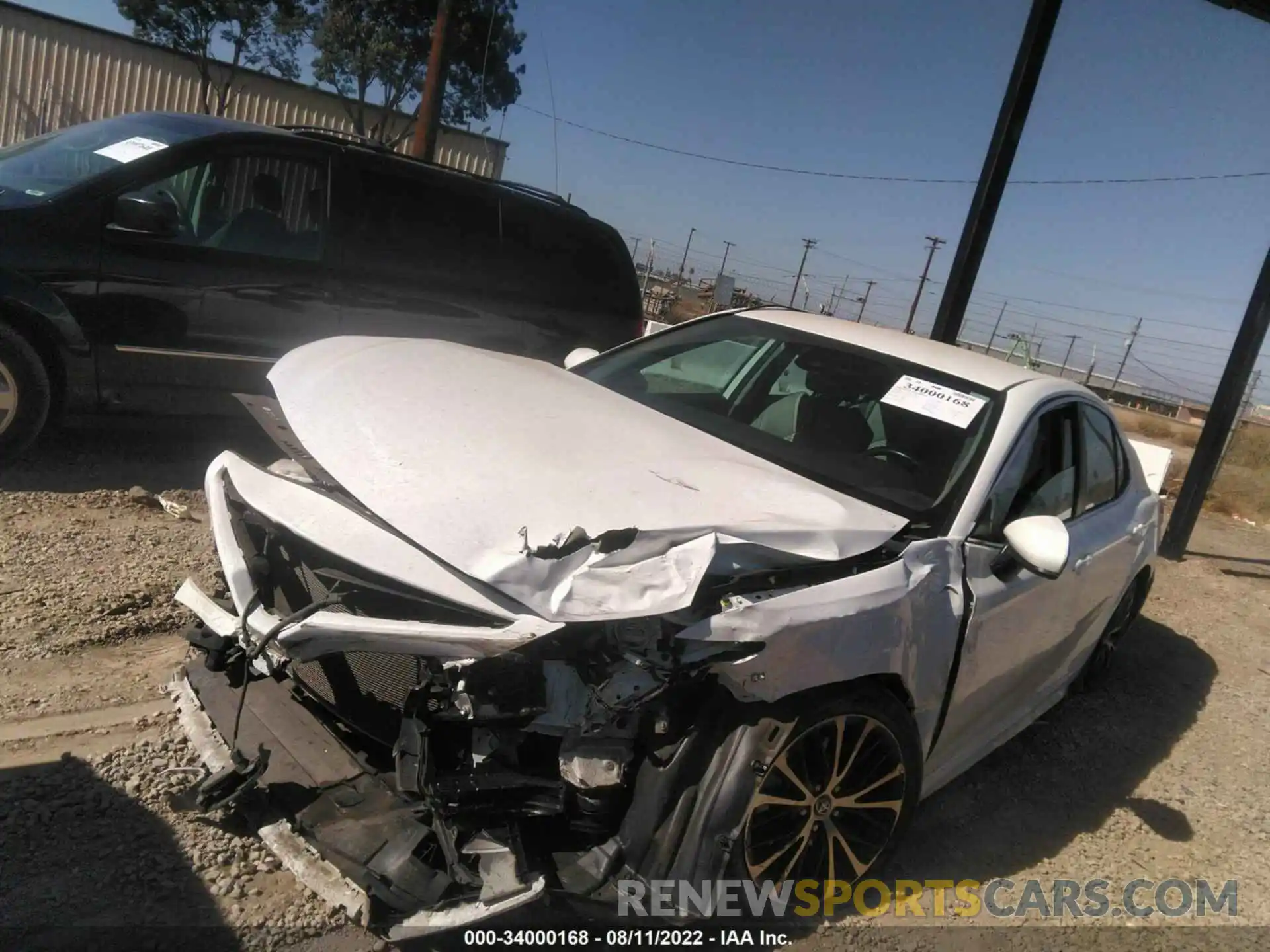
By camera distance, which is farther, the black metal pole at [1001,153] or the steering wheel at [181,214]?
the black metal pole at [1001,153]

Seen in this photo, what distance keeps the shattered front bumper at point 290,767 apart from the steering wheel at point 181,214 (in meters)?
3.08

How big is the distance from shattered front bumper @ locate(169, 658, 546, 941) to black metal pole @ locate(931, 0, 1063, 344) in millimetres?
7084

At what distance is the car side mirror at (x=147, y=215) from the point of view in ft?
15.7

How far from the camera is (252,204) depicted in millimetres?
5316

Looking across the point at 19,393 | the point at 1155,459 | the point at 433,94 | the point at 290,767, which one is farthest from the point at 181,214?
the point at 1155,459

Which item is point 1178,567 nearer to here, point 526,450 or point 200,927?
point 526,450

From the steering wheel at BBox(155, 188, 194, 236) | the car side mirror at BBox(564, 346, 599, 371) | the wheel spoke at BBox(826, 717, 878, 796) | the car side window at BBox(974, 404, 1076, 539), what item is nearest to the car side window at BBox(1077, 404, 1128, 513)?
the car side window at BBox(974, 404, 1076, 539)

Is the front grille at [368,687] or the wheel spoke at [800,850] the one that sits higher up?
the front grille at [368,687]

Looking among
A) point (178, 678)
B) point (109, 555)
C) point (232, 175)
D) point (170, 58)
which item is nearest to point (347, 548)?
point (178, 678)

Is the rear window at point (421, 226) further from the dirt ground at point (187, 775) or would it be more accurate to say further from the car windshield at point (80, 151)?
the dirt ground at point (187, 775)

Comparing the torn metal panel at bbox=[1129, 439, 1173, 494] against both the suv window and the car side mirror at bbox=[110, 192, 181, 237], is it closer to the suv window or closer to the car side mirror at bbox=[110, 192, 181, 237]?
the suv window

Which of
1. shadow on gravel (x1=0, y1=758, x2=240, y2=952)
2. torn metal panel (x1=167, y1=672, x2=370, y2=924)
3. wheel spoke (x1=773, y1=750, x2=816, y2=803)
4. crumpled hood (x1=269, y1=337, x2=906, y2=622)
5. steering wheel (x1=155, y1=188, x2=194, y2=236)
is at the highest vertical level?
steering wheel (x1=155, y1=188, x2=194, y2=236)

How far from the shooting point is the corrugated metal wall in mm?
16625

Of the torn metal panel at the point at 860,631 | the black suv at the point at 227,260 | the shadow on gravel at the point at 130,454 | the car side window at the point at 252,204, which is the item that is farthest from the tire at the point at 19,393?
the torn metal panel at the point at 860,631
